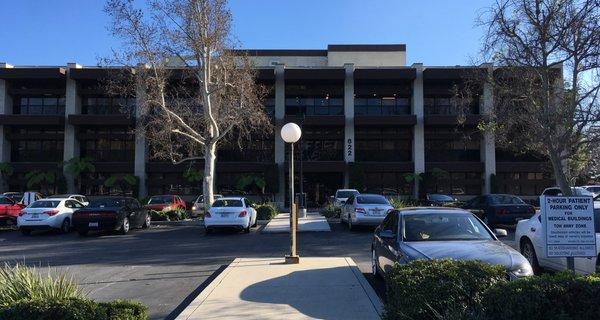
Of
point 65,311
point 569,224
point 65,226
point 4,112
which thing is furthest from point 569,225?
point 4,112

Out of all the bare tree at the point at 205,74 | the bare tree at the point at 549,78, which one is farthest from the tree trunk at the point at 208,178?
the bare tree at the point at 549,78

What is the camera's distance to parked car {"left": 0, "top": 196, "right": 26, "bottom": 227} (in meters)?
23.4

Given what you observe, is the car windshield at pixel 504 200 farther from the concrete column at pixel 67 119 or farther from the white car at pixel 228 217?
the concrete column at pixel 67 119

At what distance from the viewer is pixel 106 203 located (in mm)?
21016

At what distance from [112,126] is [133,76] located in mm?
17808

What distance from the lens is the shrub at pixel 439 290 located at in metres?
5.38

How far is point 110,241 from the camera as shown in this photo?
1859 cm

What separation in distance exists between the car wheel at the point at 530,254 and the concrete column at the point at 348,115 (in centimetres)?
3241

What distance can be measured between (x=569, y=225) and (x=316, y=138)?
3799cm

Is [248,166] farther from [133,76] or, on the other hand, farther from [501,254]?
[501,254]

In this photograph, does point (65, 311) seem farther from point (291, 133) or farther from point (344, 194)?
point (344, 194)

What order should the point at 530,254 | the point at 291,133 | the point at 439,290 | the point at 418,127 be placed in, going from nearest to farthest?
the point at 439,290 → the point at 530,254 → the point at 291,133 → the point at 418,127

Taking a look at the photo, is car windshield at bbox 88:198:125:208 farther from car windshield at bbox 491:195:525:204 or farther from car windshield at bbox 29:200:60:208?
car windshield at bbox 491:195:525:204

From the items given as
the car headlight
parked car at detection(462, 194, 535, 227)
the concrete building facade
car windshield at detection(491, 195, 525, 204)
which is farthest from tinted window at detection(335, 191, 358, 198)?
the car headlight
